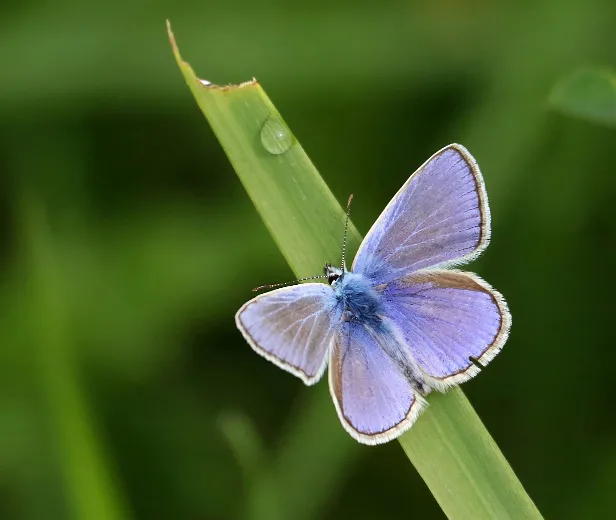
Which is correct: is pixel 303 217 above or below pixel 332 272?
above

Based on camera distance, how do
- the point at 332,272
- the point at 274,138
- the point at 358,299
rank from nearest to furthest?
the point at 274,138, the point at 332,272, the point at 358,299

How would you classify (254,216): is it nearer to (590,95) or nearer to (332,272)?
(332,272)

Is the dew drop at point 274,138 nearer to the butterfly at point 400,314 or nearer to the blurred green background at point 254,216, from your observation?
the butterfly at point 400,314

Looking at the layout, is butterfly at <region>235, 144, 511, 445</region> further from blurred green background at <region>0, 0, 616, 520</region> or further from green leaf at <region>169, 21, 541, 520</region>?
blurred green background at <region>0, 0, 616, 520</region>

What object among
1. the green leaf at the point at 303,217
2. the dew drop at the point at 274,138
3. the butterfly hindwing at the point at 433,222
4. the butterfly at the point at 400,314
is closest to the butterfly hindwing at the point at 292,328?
the butterfly at the point at 400,314

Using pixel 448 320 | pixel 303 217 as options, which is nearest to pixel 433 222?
pixel 448 320

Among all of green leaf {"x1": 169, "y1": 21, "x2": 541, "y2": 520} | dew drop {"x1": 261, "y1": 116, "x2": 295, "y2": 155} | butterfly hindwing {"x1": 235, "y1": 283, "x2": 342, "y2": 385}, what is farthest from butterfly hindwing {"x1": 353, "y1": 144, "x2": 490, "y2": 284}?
dew drop {"x1": 261, "y1": 116, "x2": 295, "y2": 155}

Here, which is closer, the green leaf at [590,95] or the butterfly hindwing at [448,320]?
the butterfly hindwing at [448,320]
